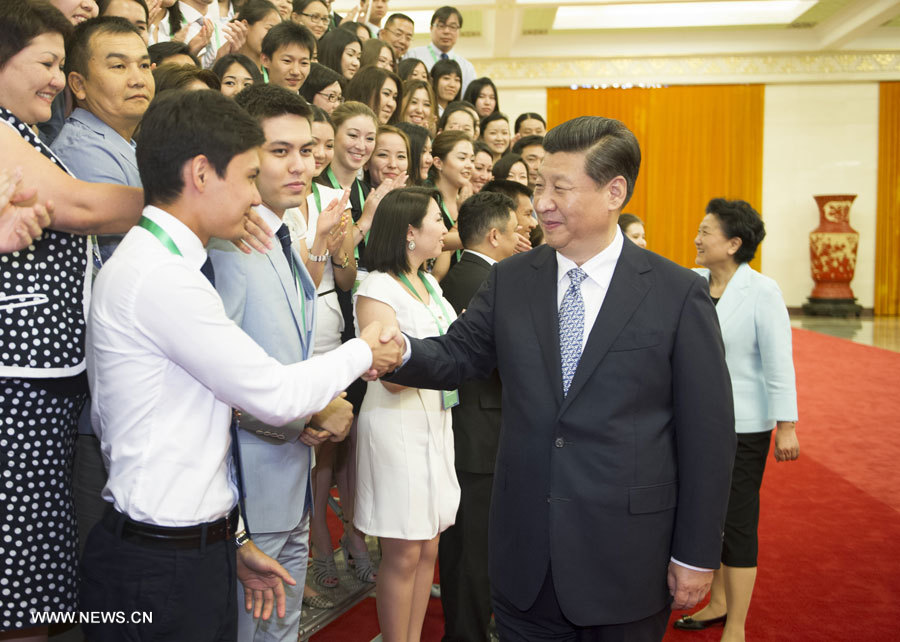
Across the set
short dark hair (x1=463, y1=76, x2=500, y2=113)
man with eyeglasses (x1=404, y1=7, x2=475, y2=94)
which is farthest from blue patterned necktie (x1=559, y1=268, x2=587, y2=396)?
man with eyeglasses (x1=404, y1=7, x2=475, y2=94)

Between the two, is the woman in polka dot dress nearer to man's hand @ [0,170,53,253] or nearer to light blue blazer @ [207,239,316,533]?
man's hand @ [0,170,53,253]

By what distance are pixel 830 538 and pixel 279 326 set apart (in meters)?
3.34

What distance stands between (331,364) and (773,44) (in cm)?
Answer: 1400

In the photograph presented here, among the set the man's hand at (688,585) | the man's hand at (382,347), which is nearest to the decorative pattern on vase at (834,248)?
the man's hand at (688,585)

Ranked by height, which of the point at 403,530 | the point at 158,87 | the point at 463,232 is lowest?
the point at 403,530

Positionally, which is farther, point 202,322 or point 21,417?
point 21,417

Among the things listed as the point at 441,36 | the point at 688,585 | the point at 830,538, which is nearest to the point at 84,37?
the point at 688,585

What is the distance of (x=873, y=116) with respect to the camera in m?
13.7

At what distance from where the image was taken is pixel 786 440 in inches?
118

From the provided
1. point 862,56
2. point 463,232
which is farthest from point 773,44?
point 463,232

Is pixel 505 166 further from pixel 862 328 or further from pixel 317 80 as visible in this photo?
pixel 862 328

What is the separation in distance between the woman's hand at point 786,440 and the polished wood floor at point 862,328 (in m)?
7.34

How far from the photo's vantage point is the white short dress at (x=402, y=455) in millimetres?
2486

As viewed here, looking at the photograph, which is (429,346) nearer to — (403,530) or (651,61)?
(403,530)
